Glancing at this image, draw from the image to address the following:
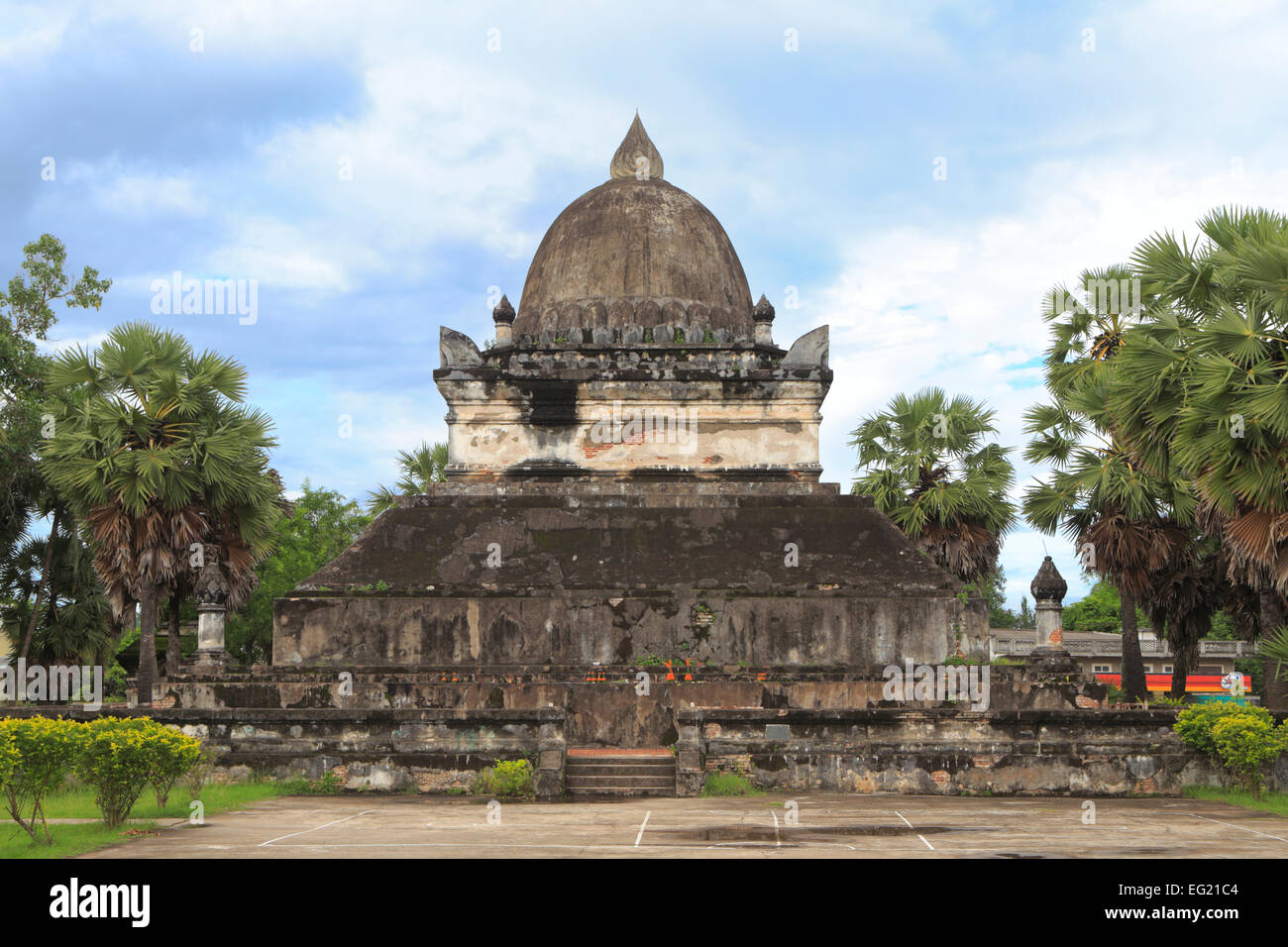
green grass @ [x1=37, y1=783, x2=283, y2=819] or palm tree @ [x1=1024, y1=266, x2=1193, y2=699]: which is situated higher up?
palm tree @ [x1=1024, y1=266, x2=1193, y2=699]

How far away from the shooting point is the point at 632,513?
2320 centimetres

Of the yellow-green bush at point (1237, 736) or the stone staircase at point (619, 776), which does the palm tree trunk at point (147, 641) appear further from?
the yellow-green bush at point (1237, 736)

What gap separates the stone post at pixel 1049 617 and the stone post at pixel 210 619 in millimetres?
13475

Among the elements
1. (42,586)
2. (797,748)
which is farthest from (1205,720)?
(42,586)

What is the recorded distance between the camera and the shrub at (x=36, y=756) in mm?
11078

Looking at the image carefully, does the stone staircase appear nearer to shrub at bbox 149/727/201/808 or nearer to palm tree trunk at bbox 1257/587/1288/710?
shrub at bbox 149/727/201/808

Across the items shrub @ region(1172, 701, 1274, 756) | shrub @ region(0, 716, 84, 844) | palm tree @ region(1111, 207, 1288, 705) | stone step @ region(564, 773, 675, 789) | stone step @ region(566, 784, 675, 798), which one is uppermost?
palm tree @ region(1111, 207, 1288, 705)

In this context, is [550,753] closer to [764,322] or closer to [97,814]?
[97,814]

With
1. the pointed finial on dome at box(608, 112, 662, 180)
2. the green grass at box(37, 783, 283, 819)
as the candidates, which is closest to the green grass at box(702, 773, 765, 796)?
the green grass at box(37, 783, 283, 819)

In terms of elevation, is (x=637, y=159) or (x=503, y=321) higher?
(x=637, y=159)

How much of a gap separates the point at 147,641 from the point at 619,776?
1100 centimetres

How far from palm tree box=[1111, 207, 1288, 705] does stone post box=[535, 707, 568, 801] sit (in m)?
8.55

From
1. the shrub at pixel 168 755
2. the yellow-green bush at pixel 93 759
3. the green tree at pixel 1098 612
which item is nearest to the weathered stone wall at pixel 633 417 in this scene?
the shrub at pixel 168 755

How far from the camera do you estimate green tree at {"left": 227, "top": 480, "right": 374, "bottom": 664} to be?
119ft
